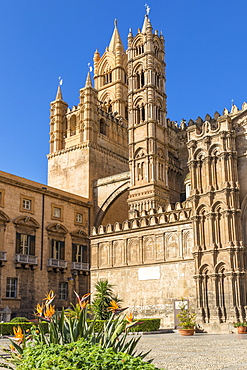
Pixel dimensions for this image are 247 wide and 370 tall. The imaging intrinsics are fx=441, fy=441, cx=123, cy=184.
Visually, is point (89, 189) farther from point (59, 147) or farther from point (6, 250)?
point (6, 250)

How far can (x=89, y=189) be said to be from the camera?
45969 mm

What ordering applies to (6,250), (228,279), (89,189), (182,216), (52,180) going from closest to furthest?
(228,279), (182,216), (6,250), (89,189), (52,180)

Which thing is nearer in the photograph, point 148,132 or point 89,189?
point 148,132

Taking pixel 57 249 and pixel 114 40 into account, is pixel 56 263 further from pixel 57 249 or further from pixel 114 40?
pixel 114 40

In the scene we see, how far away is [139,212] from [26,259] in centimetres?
1024

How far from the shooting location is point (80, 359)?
5.91 m

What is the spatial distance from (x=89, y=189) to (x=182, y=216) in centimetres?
1754

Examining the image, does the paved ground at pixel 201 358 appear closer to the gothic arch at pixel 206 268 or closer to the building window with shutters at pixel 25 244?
the gothic arch at pixel 206 268

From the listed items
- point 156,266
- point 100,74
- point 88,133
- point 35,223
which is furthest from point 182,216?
point 100,74

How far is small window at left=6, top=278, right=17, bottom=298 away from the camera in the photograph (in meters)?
32.9

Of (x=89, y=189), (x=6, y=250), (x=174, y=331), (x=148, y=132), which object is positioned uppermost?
(x=148, y=132)

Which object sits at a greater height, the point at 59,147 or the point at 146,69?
the point at 146,69

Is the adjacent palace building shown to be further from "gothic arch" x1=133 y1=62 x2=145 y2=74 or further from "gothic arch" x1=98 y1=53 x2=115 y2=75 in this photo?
"gothic arch" x1=98 y1=53 x2=115 y2=75

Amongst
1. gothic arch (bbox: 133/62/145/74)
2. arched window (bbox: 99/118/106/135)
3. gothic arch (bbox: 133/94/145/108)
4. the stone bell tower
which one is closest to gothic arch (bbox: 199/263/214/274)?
the stone bell tower
